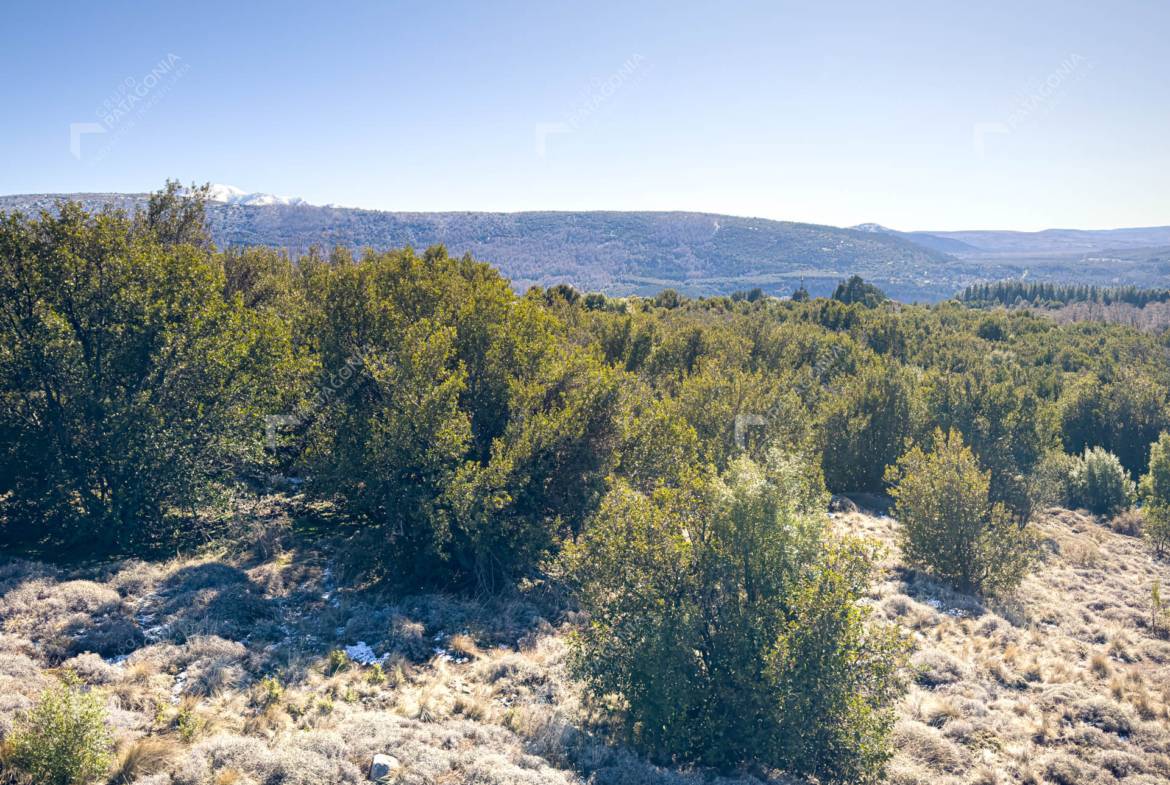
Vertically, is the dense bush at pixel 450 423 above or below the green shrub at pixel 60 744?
above

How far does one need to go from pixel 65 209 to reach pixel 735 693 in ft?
79.0

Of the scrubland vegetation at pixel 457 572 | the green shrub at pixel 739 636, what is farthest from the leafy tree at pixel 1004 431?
the green shrub at pixel 739 636

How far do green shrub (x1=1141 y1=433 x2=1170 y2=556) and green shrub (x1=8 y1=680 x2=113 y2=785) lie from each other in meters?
44.8

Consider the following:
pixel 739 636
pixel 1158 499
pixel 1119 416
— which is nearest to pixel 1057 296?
pixel 1119 416

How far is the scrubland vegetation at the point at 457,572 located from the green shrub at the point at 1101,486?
1021cm

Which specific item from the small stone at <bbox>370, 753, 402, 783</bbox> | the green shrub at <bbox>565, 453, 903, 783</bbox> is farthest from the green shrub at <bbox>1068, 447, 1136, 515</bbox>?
the small stone at <bbox>370, 753, 402, 783</bbox>

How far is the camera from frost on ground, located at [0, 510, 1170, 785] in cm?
1176

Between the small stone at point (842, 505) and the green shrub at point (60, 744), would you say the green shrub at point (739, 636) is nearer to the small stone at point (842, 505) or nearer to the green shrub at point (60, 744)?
the green shrub at point (60, 744)

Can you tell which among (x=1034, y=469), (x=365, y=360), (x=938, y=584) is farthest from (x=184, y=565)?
(x=1034, y=469)

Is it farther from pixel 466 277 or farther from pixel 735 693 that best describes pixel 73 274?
pixel 735 693

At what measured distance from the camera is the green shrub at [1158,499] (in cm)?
3306

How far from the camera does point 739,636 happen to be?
13.7m

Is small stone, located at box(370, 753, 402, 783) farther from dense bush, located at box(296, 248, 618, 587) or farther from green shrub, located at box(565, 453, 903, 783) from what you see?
dense bush, located at box(296, 248, 618, 587)

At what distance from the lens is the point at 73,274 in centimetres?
1808
